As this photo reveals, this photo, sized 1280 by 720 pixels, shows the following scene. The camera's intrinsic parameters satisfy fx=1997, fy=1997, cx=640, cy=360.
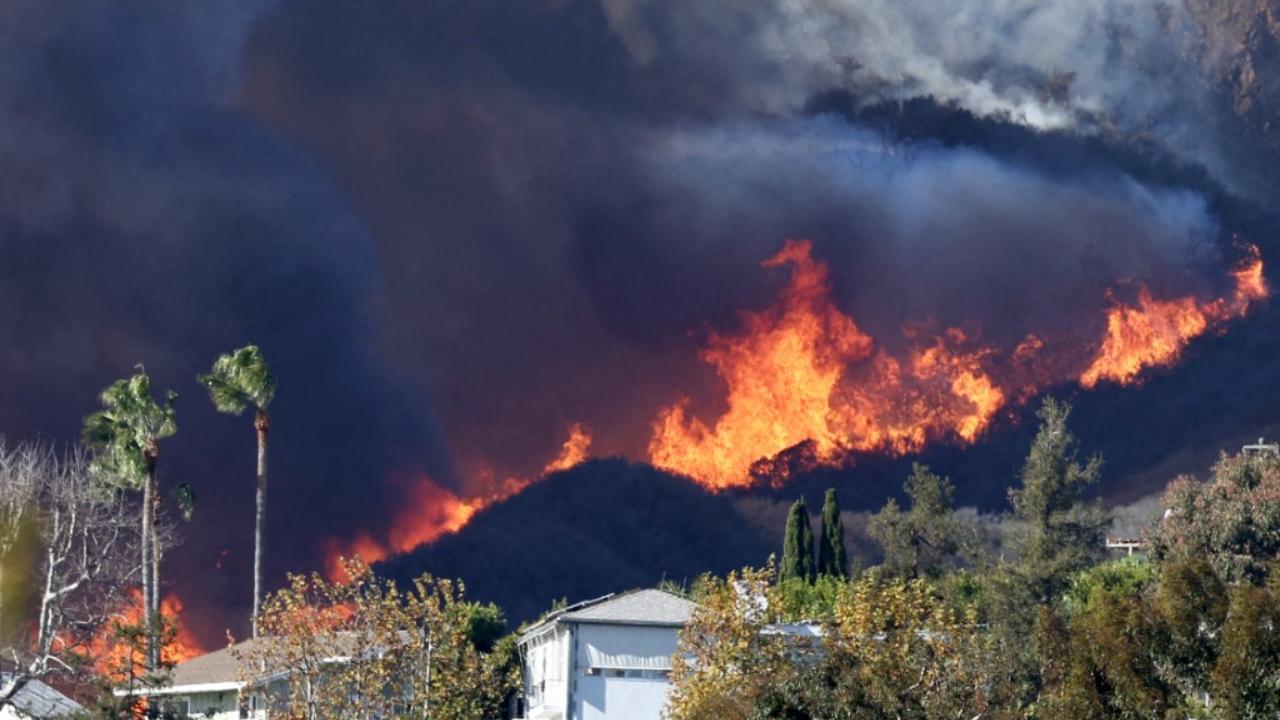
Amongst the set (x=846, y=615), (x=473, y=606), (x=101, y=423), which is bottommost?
(x=846, y=615)

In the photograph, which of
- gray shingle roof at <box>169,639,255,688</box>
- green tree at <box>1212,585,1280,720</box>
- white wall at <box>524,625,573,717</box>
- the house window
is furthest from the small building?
green tree at <box>1212,585,1280,720</box>

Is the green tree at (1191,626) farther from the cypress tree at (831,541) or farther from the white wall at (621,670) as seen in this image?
the cypress tree at (831,541)

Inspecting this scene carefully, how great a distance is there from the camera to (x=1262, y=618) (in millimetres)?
48750

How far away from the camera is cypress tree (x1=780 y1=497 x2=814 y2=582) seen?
117m

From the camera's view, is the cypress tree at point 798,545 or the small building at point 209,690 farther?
the cypress tree at point 798,545

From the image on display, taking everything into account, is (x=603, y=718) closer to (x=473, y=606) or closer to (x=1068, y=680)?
(x=473, y=606)

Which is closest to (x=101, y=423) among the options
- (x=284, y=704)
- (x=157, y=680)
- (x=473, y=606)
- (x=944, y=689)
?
(x=473, y=606)

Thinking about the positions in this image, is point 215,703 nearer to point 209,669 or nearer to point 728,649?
point 209,669

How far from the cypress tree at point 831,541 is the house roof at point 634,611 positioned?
2792 cm

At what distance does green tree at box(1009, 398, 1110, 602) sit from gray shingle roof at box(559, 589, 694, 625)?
18.7 meters

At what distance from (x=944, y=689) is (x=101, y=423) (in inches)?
2190

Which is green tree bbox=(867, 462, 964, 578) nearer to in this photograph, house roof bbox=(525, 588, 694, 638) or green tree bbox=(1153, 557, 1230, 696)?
house roof bbox=(525, 588, 694, 638)

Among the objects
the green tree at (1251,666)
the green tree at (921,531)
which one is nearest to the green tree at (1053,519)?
the green tree at (921,531)

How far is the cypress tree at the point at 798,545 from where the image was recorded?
11694 centimetres
